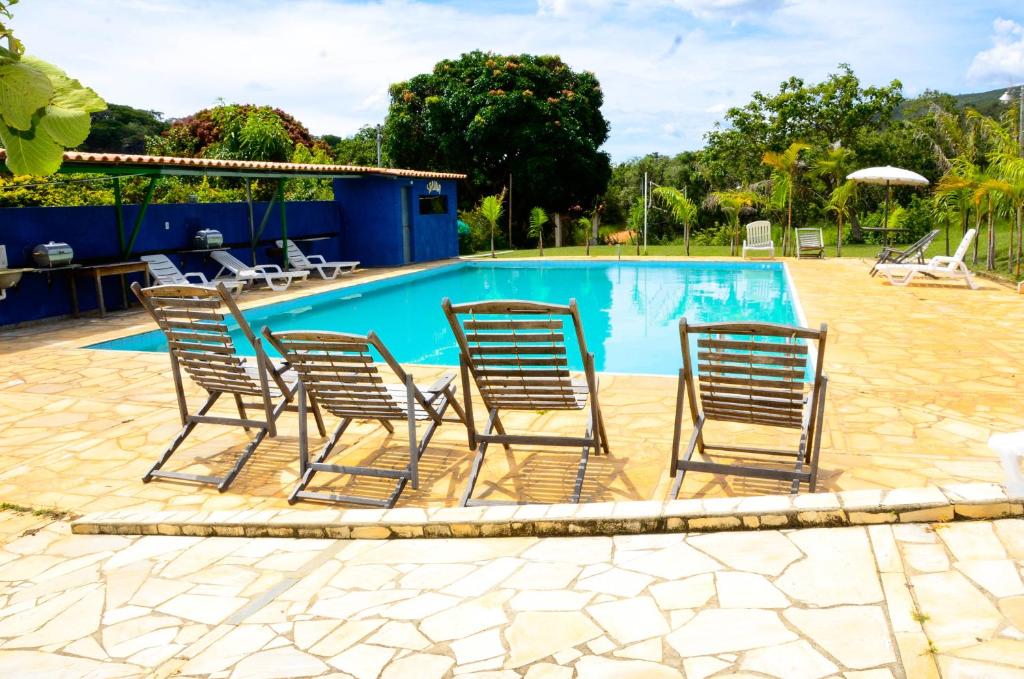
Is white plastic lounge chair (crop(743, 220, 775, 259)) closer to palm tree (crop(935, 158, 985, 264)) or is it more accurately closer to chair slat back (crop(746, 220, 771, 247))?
chair slat back (crop(746, 220, 771, 247))

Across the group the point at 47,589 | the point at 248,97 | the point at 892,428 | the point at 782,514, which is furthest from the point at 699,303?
the point at 248,97

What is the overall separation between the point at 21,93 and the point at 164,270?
14.2m

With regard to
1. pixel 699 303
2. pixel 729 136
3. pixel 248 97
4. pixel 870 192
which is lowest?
pixel 699 303

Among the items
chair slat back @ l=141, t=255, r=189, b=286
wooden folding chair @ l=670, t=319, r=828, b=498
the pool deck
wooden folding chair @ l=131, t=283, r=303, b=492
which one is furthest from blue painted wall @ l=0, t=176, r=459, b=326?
wooden folding chair @ l=670, t=319, r=828, b=498

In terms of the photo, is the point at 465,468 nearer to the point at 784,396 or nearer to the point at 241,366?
the point at 241,366

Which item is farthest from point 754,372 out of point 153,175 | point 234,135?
point 234,135

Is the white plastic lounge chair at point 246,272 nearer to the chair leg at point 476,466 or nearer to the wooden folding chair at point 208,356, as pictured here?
the wooden folding chair at point 208,356

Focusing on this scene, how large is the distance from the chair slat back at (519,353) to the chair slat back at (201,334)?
138cm

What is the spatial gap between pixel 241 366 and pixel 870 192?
2655 cm

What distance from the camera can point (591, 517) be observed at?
3752mm

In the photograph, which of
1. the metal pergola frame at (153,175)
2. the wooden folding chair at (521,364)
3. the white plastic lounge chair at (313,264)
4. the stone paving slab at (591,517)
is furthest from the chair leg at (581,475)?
the white plastic lounge chair at (313,264)

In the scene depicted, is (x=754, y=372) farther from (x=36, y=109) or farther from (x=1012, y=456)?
(x=36, y=109)

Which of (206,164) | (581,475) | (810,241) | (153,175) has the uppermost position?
(206,164)

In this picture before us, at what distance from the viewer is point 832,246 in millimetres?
24031
